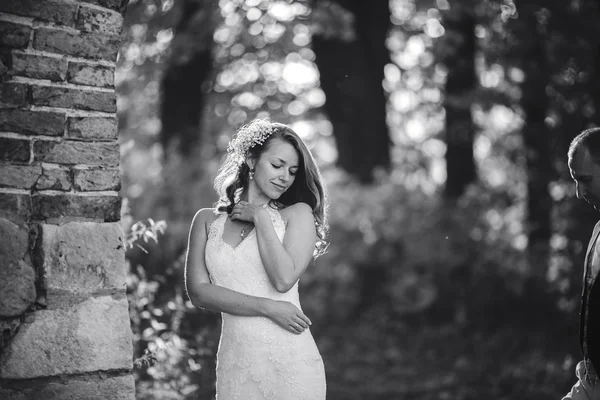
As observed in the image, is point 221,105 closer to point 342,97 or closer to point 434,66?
point 342,97

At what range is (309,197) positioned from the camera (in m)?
3.63

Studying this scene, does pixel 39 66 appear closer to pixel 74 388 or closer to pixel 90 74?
pixel 90 74

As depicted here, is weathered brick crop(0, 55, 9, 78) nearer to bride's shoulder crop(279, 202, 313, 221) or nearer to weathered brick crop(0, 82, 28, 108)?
weathered brick crop(0, 82, 28, 108)

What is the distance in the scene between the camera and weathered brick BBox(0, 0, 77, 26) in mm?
2992

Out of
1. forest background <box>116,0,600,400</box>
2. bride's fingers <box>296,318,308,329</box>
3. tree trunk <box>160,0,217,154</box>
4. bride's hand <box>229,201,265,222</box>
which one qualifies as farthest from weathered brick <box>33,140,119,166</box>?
tree trunk <box>160,0,217,154</box>

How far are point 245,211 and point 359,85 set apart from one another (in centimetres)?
814

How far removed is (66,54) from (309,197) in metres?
1.33

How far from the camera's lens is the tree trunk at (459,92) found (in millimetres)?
9391

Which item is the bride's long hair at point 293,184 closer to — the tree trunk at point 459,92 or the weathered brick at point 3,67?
the weathered brick at point 3,67

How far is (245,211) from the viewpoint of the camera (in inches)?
135

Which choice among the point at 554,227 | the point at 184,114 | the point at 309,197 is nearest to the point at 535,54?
the point at 554,227

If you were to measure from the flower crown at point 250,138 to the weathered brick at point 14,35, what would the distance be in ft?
3.75

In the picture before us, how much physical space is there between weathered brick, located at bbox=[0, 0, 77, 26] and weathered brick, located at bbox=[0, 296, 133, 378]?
1212 millimetres

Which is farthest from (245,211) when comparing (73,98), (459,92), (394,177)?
(394,177)
